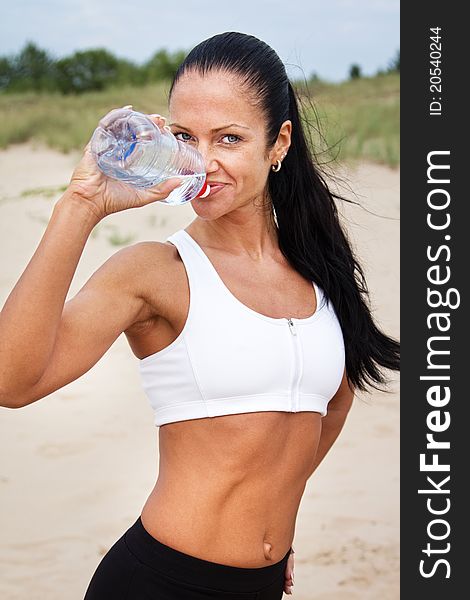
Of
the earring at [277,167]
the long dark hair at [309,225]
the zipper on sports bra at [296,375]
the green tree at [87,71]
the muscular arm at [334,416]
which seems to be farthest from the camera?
the green tree at [87,71]

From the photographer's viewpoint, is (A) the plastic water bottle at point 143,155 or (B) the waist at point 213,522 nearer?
(A) the plastic water bottle at point 143,155

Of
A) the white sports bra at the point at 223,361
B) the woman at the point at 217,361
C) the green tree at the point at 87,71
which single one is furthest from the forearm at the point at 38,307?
the green tree at the point at 87,71

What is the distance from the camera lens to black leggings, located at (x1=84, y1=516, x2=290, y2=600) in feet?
7.24

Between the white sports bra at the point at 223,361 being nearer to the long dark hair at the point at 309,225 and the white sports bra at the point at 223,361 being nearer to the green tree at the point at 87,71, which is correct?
the long dark hair at the point at 309,225

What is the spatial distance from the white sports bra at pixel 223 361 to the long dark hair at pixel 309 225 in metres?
0.29

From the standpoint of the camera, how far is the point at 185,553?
221cm

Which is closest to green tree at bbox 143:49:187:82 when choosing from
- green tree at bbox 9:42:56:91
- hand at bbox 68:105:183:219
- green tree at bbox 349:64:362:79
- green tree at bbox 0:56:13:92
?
green tree at bbox 9:42:56:91

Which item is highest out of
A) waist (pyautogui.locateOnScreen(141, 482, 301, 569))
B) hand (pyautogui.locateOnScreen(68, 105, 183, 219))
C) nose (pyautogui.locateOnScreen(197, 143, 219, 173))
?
nose (pyautogui.locateOnScreen(197, 143, 219, 173))

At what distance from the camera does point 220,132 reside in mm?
2207

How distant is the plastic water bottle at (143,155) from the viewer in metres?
1.92

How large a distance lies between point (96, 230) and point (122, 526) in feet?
17.9

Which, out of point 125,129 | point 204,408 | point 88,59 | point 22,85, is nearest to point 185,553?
point 204,408

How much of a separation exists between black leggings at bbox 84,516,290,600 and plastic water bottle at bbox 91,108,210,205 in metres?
0.78

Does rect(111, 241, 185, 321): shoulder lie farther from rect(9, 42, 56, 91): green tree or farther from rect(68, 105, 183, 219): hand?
rect(9, 42, 56, 91): green tree
